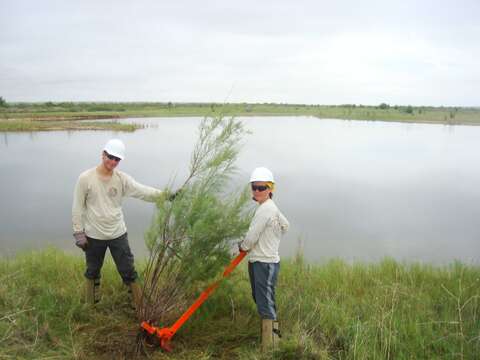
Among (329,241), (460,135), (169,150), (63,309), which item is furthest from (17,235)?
(460,135)

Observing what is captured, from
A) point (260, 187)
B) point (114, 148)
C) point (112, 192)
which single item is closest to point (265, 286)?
point (260, 187)

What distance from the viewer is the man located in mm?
3961

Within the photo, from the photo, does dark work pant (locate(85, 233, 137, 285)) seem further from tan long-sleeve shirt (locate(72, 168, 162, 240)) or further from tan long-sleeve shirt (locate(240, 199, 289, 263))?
tan long-sleeve shirt (locate(240, 199, 289, 263))

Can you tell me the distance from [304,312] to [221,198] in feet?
5.35

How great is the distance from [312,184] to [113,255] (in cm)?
1054

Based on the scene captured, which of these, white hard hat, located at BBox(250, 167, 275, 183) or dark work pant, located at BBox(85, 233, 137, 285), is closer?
white hard hat, located at BBox(250, 167, 275, 183)

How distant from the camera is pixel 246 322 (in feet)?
13.3

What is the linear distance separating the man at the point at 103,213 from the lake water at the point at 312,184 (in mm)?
1485

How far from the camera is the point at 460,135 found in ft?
96.9

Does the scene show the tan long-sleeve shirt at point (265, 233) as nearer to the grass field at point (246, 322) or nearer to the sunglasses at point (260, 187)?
the sunglasses at point (260, 187)

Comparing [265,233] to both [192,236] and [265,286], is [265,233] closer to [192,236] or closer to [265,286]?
[265,286]

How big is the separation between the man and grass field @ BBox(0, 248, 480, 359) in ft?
1.27

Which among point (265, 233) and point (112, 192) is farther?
point (112, 192)

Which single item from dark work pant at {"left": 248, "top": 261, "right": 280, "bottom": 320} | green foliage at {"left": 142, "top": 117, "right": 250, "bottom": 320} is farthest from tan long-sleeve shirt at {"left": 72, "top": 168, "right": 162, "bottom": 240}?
dark work pant at {"left": 248, "top": 261, "right": 280, "bottom": 320}
